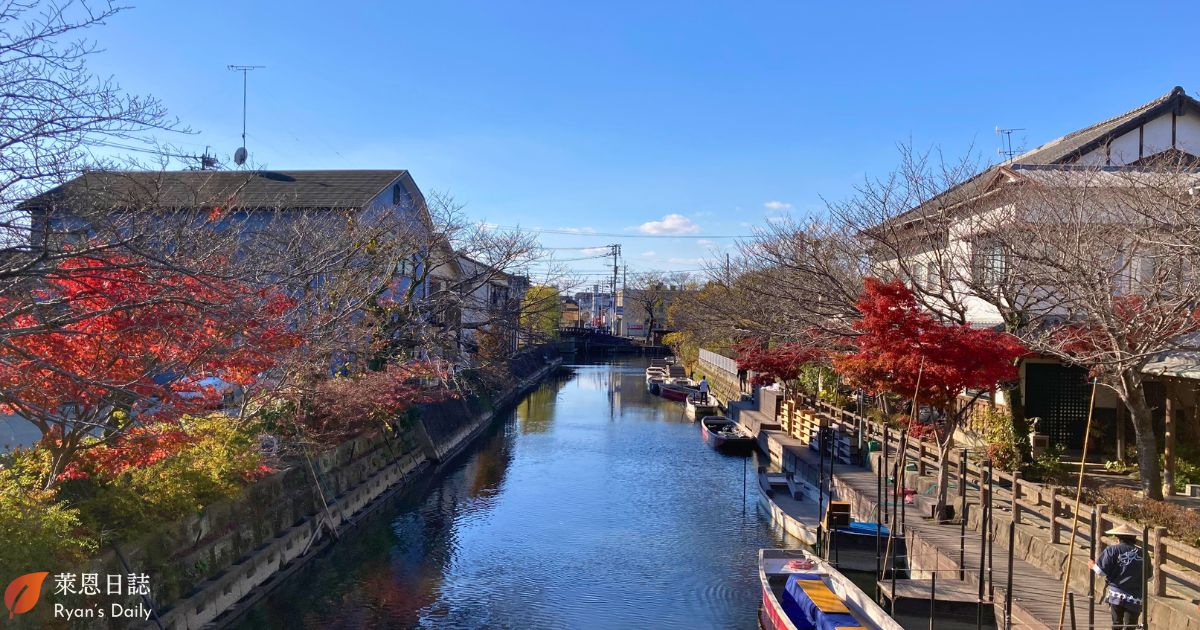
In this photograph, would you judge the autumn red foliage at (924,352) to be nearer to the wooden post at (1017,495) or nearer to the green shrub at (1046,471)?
the wooden post at (1017,495)

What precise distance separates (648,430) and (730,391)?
977cm

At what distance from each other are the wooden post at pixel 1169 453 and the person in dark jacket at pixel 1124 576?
26.7 ft

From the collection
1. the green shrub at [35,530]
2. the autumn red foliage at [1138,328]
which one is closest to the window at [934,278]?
the autumn red foliage at [1138,328]

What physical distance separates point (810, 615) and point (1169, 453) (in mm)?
9503

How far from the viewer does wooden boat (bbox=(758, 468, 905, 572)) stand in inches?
594

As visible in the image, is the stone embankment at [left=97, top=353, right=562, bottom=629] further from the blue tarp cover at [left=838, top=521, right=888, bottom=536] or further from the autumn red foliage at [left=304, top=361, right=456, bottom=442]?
the blue tarp cover at [left=838, top=521, right=888, bottom=536]

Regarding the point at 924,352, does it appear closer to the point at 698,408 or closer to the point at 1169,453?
the point at 1169,453

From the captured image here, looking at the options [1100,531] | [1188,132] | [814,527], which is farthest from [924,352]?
[1188,132]

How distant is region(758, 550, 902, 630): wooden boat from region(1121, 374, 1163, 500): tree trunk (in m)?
5.56

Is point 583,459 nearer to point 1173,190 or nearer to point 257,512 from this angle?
point 257,512

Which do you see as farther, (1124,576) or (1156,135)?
(1156,135)

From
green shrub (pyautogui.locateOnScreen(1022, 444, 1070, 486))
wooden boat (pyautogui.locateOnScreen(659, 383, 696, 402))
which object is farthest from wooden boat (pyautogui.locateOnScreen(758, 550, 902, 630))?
wooden boat (pyautogui.locateOnScreen(659, 383, 696, 402))

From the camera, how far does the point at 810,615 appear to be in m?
11.6

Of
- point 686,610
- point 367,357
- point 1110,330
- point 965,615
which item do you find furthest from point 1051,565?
point 367,357
